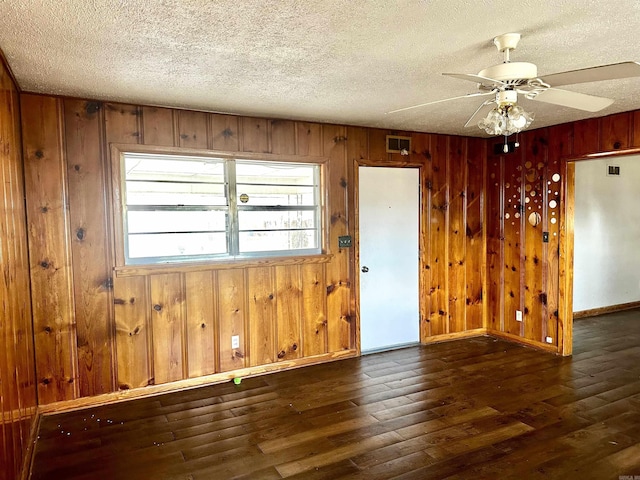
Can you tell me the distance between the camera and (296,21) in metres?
1.99

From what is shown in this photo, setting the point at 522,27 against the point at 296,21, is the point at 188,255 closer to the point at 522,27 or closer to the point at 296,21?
the point at 296,21

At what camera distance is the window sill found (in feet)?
11.3

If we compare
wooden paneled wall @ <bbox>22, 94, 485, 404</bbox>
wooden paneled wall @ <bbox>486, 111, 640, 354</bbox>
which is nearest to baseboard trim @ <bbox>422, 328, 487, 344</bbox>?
wooden paneled wall @ <bbox>22, 94, 485, 404</bbox>

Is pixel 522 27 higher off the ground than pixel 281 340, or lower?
higher

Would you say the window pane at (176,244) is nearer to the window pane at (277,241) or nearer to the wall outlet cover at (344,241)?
the window pane at (277,241)

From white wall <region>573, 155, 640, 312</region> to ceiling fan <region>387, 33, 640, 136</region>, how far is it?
418 cm

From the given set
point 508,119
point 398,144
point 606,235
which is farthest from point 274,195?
point 606,235

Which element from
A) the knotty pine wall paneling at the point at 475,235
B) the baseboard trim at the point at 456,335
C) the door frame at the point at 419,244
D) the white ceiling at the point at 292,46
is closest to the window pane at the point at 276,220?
the door frame at the point at 419,244

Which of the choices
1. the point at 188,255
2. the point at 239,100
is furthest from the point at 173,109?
the point at 188,255

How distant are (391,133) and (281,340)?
95.8 inches

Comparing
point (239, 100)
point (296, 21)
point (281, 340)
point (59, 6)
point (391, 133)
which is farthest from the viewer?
point (391, 133)

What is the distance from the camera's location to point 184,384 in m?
3.70

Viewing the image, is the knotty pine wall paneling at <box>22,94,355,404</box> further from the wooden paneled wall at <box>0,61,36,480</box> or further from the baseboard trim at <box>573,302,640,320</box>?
the baseboard trim at <box>573,302,640,320</box>

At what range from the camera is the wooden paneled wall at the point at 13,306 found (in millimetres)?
2033
